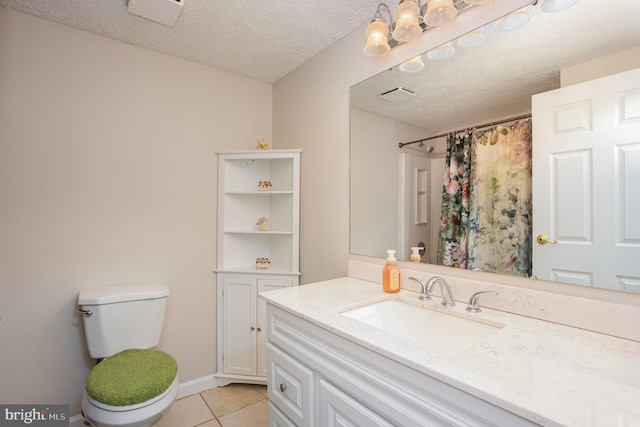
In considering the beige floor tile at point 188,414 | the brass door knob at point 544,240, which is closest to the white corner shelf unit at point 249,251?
the beige floor tile at point 188,414

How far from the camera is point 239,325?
215 cm

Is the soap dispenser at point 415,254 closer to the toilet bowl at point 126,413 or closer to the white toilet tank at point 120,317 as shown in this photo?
the toilet bowl at point 126,413

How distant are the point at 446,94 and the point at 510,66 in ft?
0.87

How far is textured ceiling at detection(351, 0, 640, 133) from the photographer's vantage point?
3.05 feet

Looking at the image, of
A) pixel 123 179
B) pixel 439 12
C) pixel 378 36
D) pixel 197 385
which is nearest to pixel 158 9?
pixel 123 179

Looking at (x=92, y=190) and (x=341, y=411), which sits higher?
(x=92, y=190)

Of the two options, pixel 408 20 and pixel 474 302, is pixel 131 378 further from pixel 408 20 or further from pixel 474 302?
pixel 408 20

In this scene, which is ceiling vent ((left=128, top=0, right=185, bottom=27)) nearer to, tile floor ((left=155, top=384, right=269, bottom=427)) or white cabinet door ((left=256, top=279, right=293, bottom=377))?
white cabinet door ((left=256, top=279, right=293, bottom=377))

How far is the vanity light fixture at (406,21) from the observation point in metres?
1.23

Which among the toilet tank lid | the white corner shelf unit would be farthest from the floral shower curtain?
the toilet tank lid

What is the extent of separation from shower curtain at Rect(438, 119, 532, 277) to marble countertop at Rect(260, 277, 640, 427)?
22 cm

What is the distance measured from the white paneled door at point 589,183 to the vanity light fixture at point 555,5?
0.91 feet

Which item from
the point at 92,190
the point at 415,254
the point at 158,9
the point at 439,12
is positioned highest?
the point at 158,9

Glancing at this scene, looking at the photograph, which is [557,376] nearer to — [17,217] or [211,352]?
[211,352]
